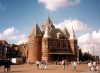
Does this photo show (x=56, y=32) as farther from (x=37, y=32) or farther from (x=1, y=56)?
(x=1, y=56)

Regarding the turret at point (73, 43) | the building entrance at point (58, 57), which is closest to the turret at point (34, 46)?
the building entrance at point (58, 57)

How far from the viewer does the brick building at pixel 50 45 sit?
60.3 meters

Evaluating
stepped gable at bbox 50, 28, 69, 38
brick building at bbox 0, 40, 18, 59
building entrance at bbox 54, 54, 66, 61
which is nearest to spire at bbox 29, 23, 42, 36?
stepped gable at bbox 50, 28, 69, 38

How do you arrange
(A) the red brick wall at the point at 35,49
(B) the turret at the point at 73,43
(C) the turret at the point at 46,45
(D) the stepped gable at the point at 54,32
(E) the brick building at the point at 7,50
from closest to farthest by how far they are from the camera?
(C) the turret at the point at 46,45 < (A) the red brick wall at the point at 35,49 < (B) the turret at the point at 73,43 < (D) the stepped gable at the point at 54,32 < (E) the brick building at the point at 7,50

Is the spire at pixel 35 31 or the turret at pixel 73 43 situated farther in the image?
the spire at pixel 35 31

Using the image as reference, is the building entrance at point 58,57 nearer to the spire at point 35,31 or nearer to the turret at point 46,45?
the turret at point 46,45

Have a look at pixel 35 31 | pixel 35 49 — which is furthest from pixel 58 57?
pixel 35 31

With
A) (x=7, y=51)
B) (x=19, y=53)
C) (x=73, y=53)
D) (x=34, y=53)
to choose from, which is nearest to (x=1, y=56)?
(x=7, y=51)

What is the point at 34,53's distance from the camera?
206 feet

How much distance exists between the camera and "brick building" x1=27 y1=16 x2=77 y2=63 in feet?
198

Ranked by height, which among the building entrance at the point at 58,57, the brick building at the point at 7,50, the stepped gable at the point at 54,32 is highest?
the stepped gable at the point at 54,32

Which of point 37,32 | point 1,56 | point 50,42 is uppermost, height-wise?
point 37,32

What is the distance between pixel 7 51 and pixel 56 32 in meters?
31.4

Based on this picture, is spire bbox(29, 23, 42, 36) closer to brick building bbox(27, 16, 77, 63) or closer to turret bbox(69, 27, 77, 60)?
brick building bbox(27, 16, 77, 63)
